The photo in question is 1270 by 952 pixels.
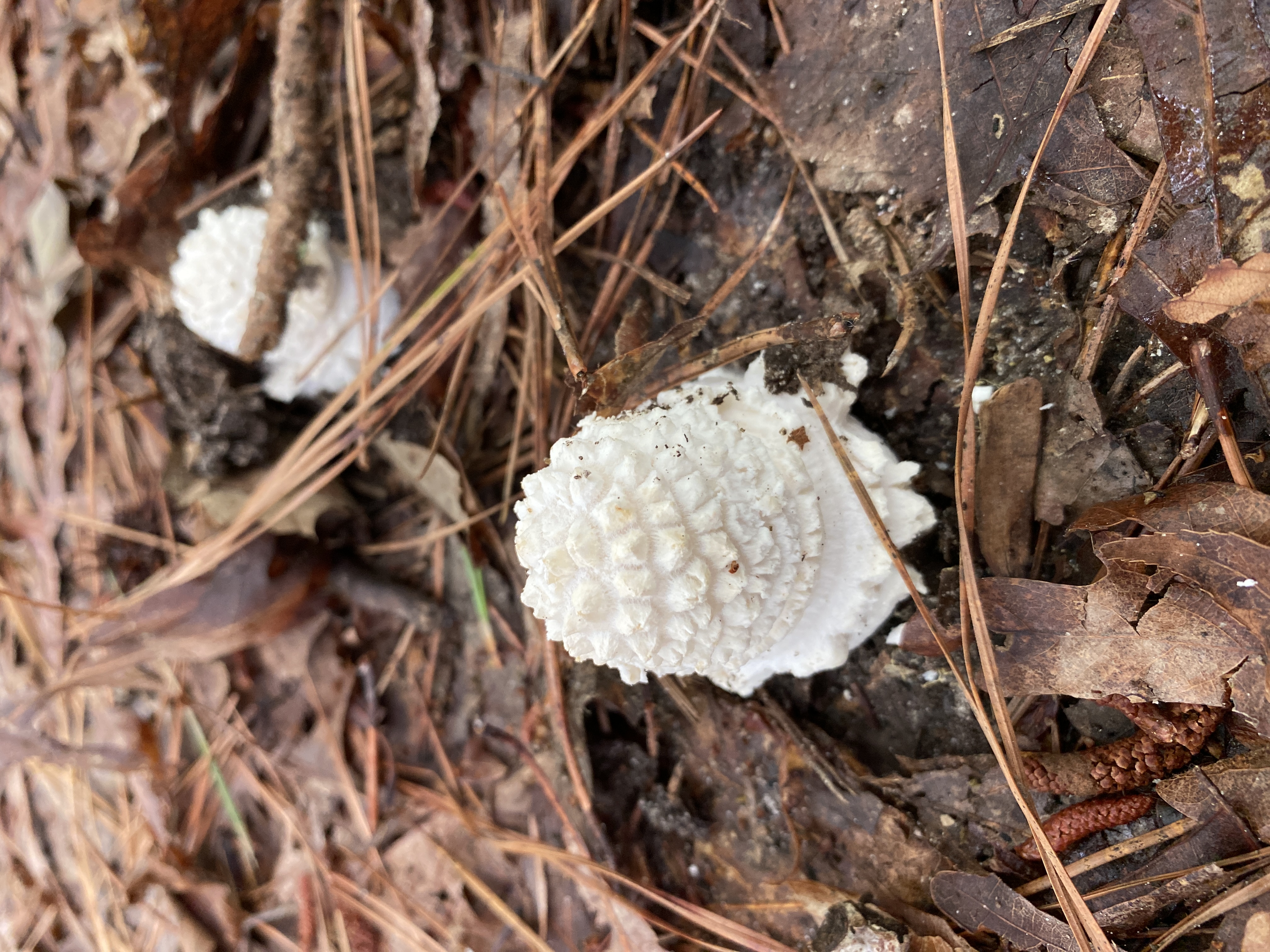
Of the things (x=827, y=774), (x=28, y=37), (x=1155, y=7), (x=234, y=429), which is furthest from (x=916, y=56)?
(x=28, y=37)

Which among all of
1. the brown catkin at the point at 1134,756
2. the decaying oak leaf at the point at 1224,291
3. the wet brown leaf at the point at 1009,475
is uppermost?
the decaying oak leaf at the point at 1224,291

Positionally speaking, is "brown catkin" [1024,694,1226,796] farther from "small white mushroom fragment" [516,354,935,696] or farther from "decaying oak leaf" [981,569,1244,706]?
"small white mushroom fragment" [516,354,935,696]

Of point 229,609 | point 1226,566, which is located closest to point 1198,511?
point 1226,566

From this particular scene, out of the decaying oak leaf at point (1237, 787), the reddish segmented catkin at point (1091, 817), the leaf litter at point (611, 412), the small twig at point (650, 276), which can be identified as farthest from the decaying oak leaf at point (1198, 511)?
the small twig at point (650, 276)

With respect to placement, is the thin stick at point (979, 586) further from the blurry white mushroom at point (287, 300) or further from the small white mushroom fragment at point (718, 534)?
the blurry white mushroom at point (287, 300)

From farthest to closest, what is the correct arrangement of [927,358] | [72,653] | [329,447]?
[72,653] < [329,447] < [927,358]

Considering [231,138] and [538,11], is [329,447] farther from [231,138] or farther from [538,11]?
[538,11]

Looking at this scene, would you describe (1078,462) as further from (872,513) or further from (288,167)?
(288,167)
